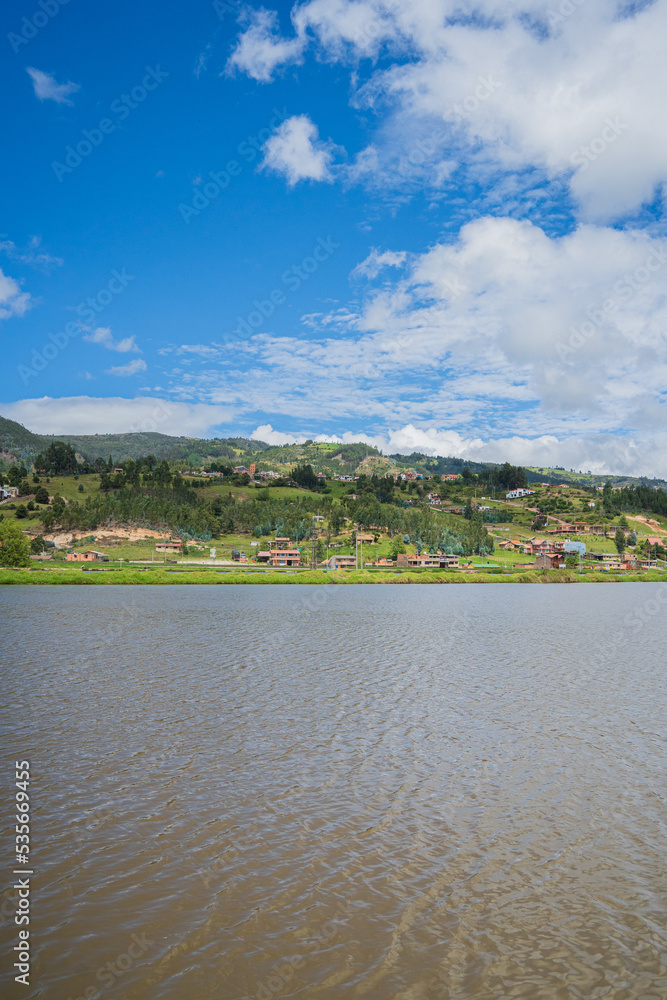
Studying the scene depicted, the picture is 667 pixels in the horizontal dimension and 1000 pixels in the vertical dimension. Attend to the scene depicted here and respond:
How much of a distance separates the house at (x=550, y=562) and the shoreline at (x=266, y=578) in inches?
771

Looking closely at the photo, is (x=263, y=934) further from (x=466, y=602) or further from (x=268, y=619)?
(x=466, y=602)

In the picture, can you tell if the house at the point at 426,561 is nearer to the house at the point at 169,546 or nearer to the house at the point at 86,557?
the house at the point at 169,546

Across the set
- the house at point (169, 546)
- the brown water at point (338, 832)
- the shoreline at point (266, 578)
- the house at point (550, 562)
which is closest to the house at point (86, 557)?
the house at point (169, 546)

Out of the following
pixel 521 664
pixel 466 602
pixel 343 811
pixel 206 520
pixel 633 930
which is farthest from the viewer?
pixel 206 520

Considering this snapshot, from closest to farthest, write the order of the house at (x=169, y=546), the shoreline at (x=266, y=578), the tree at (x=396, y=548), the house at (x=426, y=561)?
the shoreline at (x=266, y=578), the house at (x=169, y=546), the house at (x=426, y=561), the tree at (x=396, y=548)

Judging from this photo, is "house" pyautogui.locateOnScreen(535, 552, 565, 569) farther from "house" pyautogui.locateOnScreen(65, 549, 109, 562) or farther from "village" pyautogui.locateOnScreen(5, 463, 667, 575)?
"house" pyautogui.locateOnScreen(65, 549, 109, 562)

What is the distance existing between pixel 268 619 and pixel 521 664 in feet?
87.8

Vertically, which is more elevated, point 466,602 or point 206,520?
point 206,520

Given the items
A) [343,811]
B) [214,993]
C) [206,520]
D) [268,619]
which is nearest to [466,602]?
[268,619]

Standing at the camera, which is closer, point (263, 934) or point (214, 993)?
point (214, 993)

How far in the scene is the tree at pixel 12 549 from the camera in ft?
397

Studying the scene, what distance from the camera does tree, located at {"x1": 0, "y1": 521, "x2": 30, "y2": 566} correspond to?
12106 centimetres

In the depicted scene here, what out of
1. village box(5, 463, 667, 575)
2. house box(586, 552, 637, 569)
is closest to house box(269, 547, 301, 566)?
village box(5, 463, 667, 575)

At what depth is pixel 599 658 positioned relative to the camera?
35.9 m
